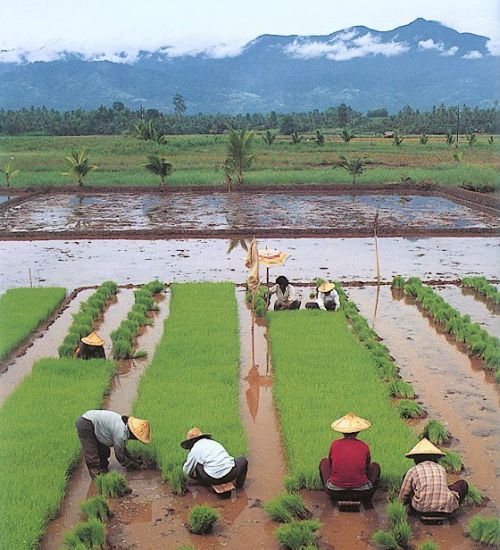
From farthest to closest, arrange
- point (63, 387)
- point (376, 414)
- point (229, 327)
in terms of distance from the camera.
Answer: point (229, 327)
point (63, 387)
point (376, 414)

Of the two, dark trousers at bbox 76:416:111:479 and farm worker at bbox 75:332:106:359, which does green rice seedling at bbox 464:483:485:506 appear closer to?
dark trousers at bbox 76:416:111:479

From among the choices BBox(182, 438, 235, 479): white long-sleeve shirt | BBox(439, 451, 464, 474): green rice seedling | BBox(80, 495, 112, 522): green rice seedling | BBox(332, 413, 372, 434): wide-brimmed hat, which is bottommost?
BBox(439, 451, 464, 474): green rice seedling

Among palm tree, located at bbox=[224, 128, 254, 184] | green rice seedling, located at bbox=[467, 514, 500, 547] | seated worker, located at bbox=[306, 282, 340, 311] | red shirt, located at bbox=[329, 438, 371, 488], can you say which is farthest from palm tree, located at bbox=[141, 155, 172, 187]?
green rice seedling, located at bbox=[467, 514, 500, 547]

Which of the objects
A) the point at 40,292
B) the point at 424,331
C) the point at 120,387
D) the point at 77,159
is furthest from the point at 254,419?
the point at 77,159

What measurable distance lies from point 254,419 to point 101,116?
203ft

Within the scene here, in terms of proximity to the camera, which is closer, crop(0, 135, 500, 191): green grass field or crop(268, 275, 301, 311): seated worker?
crop(268, 275, 301, 311): seated worker

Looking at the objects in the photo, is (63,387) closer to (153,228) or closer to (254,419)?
(254,419)

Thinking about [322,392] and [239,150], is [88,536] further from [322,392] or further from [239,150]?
[239,150]

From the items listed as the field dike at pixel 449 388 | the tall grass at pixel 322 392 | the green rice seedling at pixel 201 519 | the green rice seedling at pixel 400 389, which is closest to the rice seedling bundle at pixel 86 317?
the tall grass at pixel 322 392

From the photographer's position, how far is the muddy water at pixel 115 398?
493cm

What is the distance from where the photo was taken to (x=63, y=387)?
Result: 7.27 meters

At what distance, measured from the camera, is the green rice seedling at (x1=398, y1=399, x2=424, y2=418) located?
22.0ft

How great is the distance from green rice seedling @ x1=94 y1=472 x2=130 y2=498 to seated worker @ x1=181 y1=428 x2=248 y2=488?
47 centimetres

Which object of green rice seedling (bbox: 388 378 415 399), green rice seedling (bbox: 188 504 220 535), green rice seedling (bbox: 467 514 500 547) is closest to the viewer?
green rice seedling (bbox: 467 514 500 547)
